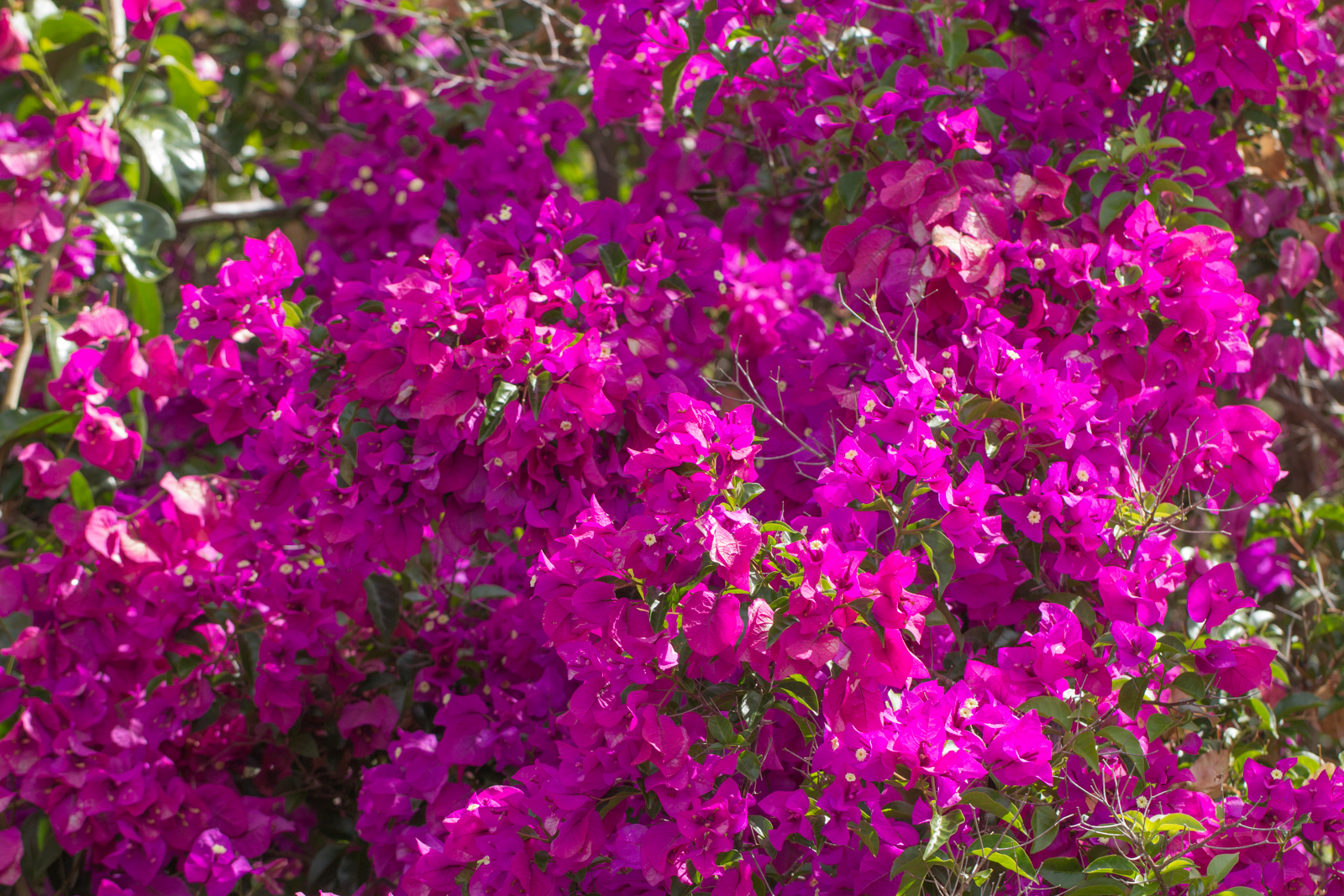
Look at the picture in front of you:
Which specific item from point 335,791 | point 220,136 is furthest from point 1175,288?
point 220,136

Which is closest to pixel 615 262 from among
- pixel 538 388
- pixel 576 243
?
pixel 576 243

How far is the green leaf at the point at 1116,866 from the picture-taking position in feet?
3.85

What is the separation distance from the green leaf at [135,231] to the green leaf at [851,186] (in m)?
1.36

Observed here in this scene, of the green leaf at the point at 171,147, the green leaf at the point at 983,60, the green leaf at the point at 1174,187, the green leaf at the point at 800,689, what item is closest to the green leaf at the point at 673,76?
the green leaf at the point at 983,60

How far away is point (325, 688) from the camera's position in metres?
1.84

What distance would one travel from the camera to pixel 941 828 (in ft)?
3.68

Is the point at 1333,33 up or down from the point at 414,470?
up

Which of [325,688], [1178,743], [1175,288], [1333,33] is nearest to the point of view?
[1175,288]

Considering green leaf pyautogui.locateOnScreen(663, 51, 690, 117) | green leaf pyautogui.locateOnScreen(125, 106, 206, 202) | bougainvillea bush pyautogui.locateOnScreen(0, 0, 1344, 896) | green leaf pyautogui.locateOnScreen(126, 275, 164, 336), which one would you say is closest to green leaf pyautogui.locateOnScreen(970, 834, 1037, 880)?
bougainvillea bush pyautogui.locateOnScreen(0, 0, 1344, 896)

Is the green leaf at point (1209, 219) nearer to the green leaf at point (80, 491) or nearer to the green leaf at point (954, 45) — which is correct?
the green leaf at point (954, 45)

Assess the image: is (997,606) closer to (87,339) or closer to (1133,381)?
(1133,381)

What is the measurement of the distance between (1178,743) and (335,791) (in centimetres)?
131

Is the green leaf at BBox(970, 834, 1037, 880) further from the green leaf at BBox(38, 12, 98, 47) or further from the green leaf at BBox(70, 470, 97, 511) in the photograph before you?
the green leaf at BBox(38, 12, 98, 47)

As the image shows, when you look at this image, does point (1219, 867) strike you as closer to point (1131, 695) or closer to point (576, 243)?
point (1131, 695)
